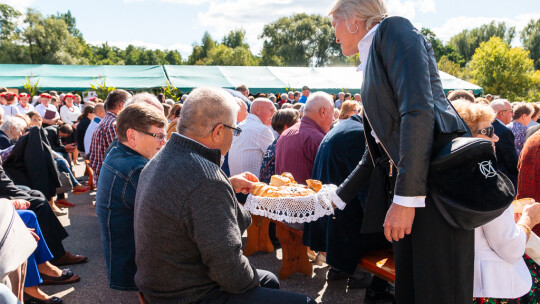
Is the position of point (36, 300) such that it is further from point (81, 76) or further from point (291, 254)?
point (81, 76)

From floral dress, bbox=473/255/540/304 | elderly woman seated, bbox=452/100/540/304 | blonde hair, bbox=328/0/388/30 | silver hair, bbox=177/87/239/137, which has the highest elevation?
blonde hair, bbox=328/0/388/30

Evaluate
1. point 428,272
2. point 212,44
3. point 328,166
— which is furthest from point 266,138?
point 212,44

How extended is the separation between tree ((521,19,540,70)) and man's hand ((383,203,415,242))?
74.5 meters

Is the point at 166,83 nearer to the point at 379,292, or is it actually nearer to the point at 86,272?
the point at 86,272

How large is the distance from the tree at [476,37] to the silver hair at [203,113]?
80583 mm

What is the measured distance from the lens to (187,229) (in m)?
1.75

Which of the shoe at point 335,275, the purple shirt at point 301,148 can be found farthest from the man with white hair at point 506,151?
the shoe at point 335,275

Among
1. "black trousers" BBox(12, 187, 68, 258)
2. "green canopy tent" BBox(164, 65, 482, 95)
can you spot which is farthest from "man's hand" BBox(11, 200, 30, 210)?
"green canopy tent" BBox(164, 65, 482, 95)

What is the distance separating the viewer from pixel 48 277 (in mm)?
4020

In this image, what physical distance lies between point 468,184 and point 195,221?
1.10 metres

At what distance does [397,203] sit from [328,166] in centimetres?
192

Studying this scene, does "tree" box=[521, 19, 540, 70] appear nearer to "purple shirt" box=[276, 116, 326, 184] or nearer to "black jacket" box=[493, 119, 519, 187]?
"black jacket" box=[493, 119, 519, 187]

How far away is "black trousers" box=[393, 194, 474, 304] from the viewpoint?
62.3 inches

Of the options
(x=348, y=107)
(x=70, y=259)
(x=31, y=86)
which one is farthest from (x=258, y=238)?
(x=31, y=86)
